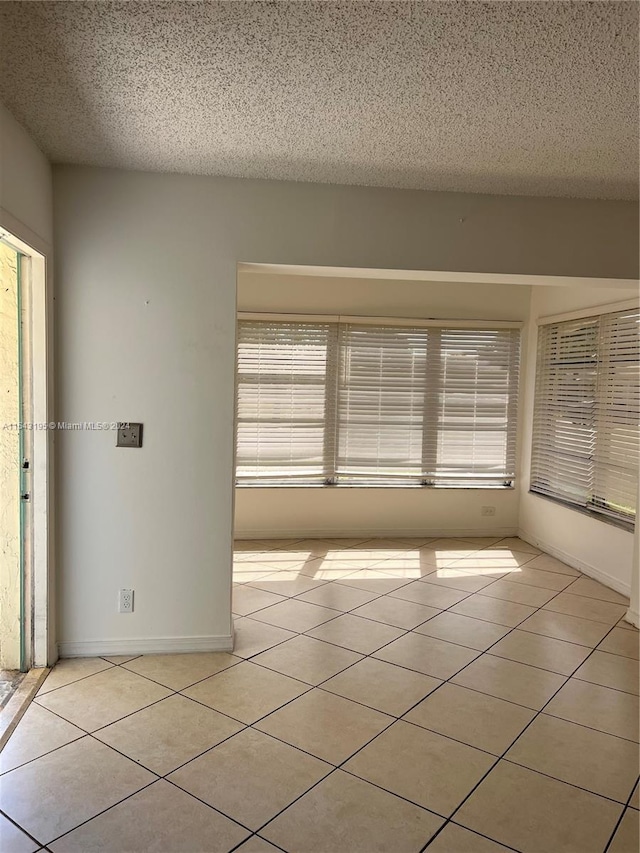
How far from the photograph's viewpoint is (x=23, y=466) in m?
3.12

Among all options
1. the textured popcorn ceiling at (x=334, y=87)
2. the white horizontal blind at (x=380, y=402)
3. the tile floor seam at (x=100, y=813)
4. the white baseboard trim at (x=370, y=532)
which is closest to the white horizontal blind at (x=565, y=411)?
the white baseboard trim at (x=370, y=532)

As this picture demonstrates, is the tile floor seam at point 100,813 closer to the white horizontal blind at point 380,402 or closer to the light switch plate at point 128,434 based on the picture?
the light switch plate at point 128,434

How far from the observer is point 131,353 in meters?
3.30

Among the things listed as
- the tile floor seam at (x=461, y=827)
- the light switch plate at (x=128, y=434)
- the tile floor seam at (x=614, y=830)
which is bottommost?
the tile floor seam at (x=614, y=830)

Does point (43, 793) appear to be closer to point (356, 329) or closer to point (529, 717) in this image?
point (529, 717)

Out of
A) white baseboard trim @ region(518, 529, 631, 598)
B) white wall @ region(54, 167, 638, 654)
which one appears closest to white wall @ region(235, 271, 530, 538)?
white baseboard trim @ region(518, 529, 631, 598)

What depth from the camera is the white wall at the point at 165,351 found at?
326cm

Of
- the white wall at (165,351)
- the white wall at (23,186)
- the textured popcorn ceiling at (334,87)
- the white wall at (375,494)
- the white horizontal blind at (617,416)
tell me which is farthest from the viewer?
the white wall at (375,494)

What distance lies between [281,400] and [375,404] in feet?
2.93

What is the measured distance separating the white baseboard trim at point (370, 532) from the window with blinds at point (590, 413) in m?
0.70

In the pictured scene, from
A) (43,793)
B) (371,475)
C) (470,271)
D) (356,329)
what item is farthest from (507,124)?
(371,475)

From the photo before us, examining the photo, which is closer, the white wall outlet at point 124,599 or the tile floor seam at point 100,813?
the tile floor seam at point 100,813

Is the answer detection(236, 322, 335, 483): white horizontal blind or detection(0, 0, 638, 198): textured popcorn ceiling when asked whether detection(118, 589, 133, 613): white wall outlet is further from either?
detection(236, 322, 335, 483): white horizontal blind

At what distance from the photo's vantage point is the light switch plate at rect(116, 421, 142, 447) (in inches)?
130
